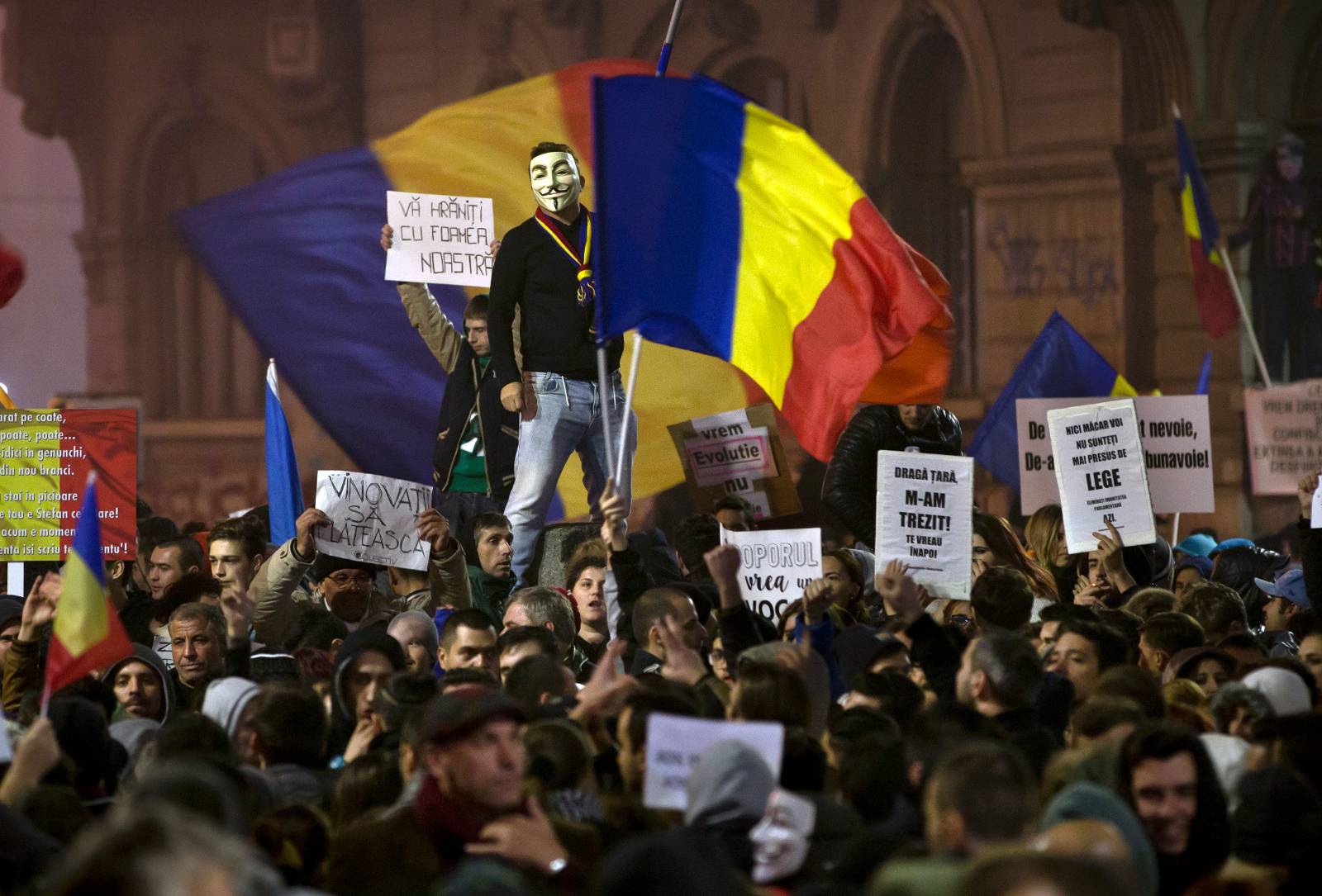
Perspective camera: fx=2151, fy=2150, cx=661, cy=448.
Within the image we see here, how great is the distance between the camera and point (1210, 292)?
1480 centimetres

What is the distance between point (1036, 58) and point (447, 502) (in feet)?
31.0

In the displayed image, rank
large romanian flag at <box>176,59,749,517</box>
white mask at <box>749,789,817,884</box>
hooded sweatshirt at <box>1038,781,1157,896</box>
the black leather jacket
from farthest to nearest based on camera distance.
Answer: large romanian flag at <box>176,59,749,517</box>, the black leather jacket, white mask at <box>749,789,817,884</box>, hooded sweatshirt at <box>1038,781,1157,896</box>

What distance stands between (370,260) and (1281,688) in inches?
257

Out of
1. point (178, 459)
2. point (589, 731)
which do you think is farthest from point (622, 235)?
point (178, 459)

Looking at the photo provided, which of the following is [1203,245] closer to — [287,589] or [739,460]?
[739,460]

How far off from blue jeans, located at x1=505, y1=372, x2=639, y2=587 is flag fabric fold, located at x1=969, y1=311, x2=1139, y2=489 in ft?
11.5

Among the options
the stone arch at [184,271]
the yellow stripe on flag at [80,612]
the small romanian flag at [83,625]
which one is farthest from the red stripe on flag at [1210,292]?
the yellow stripe on flag at [80,612]

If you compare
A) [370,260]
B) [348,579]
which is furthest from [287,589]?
[370,260]

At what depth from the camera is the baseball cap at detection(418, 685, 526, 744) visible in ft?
13.4

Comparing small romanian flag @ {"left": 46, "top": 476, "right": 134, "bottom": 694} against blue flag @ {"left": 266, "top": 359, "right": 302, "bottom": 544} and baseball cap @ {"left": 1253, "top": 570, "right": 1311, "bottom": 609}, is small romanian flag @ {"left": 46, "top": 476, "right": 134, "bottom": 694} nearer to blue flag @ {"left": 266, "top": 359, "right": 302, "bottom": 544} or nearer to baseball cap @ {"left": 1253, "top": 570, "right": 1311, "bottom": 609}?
blue flag @ {"left": 266, "top": 359, "right": 302, "bottom": 544}

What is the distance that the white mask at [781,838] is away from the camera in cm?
403

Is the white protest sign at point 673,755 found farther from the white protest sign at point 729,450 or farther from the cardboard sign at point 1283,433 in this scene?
the cardboard sign at point 1283,433

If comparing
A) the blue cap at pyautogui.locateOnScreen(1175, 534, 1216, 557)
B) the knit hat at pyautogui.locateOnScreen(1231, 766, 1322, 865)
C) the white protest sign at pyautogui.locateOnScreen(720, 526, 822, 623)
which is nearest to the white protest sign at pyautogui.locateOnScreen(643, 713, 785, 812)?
the knit hat at pyautogui.locateOnScreen(1231, 766, 1322, 865)

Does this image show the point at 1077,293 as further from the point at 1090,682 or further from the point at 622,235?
the point at 1090,682
